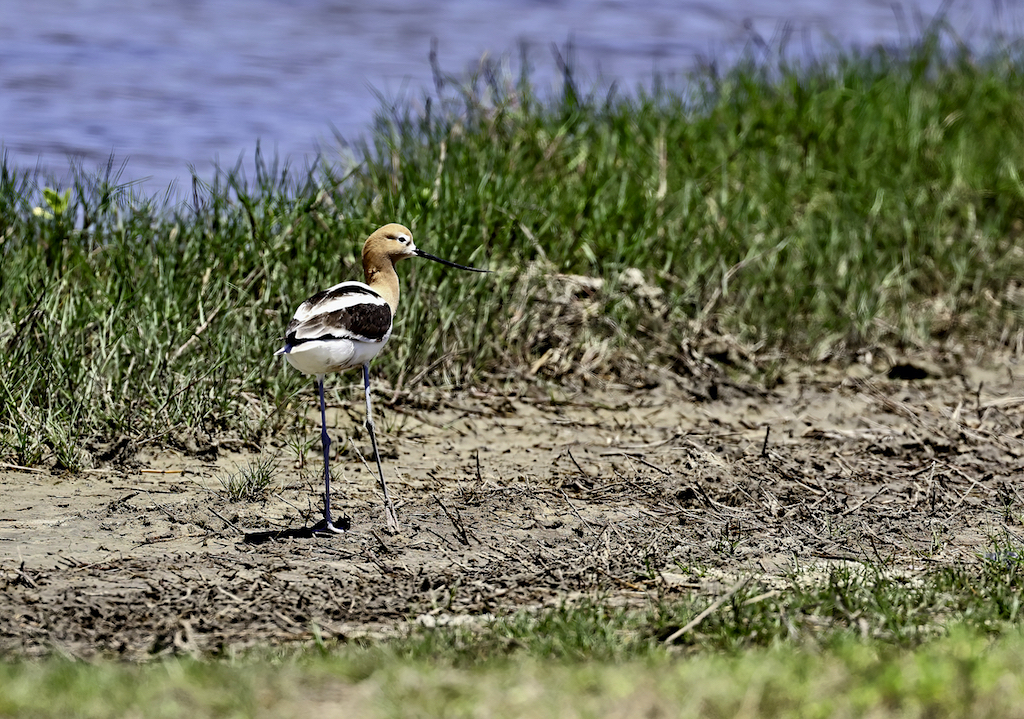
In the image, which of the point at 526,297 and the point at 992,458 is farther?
the point at 526,297

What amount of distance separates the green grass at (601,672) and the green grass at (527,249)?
7.99 ft

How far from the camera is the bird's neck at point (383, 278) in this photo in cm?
549

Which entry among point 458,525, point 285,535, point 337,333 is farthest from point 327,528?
point 337,333

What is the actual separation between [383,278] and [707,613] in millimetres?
2094

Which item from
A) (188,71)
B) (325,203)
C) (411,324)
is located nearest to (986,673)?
(411,324)

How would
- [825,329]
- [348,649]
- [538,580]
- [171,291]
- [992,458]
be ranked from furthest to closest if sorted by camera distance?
[825,329] < [171,291] < [992,458] < [538,580] < [348,649]

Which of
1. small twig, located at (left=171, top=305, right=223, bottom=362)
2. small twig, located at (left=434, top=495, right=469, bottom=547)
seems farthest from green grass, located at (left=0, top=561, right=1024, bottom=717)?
small twig, located at (left=171, top=305, right=223, bottom=362)

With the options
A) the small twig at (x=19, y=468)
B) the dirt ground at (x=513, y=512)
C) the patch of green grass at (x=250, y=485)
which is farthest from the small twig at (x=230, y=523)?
the small twig at (x=19, y=468)

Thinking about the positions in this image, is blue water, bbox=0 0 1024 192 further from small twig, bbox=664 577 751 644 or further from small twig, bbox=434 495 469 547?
small twig, bbox=664 577 751 644

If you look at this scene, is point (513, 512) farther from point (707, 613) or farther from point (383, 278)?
point (707, 613)

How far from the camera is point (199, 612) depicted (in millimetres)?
4312

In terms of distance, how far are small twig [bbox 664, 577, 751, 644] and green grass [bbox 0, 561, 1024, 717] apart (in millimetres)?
27

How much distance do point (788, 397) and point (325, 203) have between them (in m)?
2.71

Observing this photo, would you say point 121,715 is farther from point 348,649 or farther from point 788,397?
point 788,397
